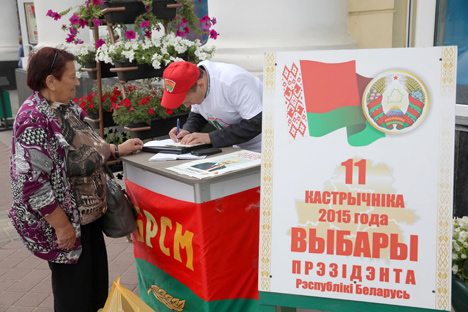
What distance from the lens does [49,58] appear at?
2.38 m

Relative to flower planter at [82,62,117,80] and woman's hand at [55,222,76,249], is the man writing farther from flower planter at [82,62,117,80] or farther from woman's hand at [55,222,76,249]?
flower planter at [82,62,117,80]

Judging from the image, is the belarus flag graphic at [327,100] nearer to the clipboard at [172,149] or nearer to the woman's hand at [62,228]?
the clipboard at [172,149]

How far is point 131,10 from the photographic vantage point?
4352 millimetres

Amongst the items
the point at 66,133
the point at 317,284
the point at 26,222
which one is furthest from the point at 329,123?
the point at 26,222

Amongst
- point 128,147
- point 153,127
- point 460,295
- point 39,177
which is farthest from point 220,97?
point 460,295

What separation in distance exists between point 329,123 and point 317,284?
0.70 m

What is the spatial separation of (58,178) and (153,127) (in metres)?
2.38

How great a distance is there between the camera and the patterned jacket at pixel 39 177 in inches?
88.6

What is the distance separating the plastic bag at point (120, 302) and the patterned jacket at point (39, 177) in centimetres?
33

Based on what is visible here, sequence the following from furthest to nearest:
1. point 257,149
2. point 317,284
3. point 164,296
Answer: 1. point 257,149
2. point 164,296
3. point 317,284

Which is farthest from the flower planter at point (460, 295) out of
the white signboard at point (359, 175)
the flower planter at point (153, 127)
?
the flower planter at point (153, 127)

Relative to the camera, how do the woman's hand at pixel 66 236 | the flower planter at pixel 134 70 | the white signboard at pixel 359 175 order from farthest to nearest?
the flower planter at pixel 134 70 < the woman's hand at pixel 66 236 < the white signboard at pixel 359 175

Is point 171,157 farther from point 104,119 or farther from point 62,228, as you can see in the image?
point 104,119

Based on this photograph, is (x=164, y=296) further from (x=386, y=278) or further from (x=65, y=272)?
(x=386, y=278)
